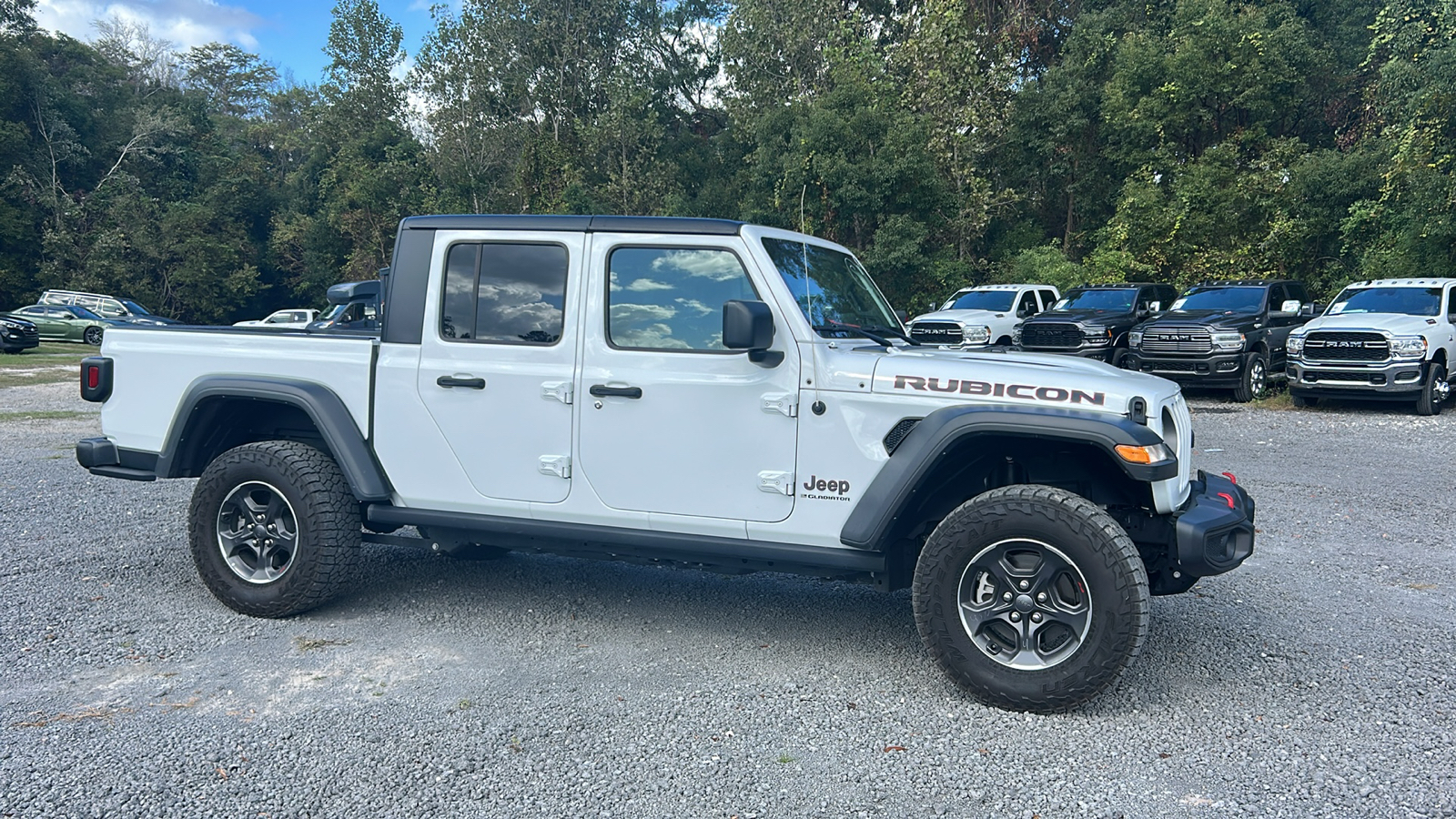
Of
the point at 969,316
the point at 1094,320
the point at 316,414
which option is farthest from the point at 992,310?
the point at 316,414

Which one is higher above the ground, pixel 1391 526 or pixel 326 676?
pixel 1391 526

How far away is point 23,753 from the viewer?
136 inches

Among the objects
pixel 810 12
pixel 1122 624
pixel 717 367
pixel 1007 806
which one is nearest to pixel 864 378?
pixel 717 367

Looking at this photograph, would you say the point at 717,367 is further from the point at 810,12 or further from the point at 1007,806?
the point at 810,12

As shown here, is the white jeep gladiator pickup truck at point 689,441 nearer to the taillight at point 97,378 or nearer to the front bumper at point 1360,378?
the taillight at point 97,378

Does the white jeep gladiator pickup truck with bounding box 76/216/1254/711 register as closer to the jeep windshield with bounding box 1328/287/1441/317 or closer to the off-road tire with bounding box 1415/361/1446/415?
the off-road tire with bounding box 1415/361/1446/415

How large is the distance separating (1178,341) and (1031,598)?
524 inches

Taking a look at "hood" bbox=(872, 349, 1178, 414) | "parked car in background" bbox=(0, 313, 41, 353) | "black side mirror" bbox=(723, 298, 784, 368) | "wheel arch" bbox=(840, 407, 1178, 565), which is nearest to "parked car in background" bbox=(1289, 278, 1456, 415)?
"hood" bbox=(872, 349, 1178, 414)

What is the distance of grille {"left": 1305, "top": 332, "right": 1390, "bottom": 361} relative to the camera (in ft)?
44.5

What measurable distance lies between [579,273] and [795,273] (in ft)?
3.26

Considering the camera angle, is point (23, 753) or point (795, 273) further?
point (795, 273)

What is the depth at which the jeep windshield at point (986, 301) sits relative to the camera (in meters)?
20.9

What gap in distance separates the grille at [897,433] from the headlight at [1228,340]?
13267mm

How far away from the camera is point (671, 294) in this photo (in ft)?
14.6
